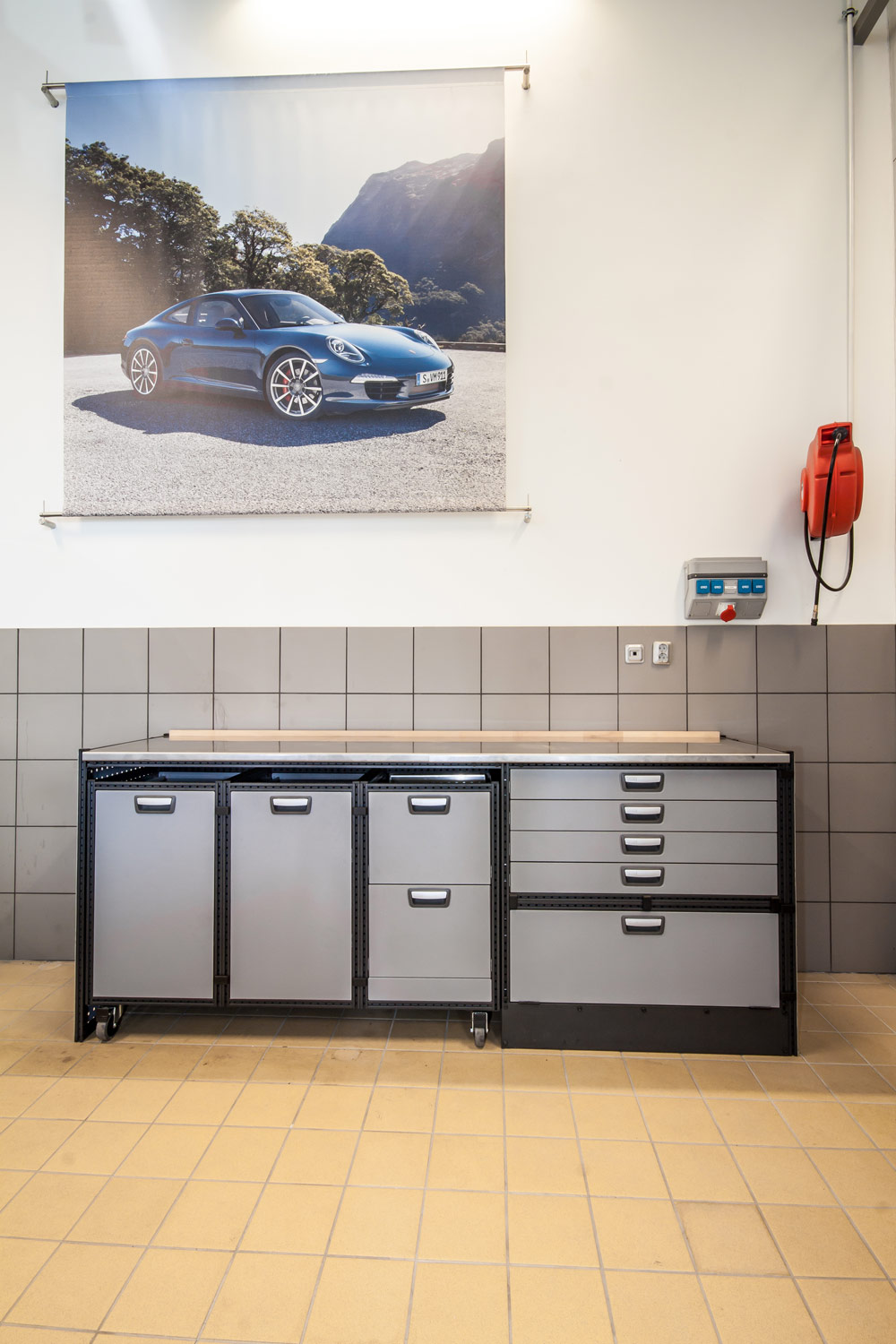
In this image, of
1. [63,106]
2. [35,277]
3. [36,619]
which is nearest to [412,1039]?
[36,619]

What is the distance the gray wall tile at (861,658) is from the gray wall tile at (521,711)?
1170 mm

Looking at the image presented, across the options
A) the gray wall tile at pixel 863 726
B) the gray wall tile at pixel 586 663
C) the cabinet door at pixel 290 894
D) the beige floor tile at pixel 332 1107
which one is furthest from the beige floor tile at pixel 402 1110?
the gray wall tile at pixel 863 726

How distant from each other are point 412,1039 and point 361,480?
210 cm

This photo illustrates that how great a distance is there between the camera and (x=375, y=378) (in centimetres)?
287

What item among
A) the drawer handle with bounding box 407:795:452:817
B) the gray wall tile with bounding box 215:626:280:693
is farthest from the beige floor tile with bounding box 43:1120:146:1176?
the gray wall tile with bounding box 215:626:280:693

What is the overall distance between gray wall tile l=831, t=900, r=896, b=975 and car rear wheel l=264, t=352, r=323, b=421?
117 inches

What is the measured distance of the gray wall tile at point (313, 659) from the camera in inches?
115

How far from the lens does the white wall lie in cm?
281

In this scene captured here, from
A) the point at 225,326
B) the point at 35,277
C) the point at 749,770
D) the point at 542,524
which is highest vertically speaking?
the point at 35,277

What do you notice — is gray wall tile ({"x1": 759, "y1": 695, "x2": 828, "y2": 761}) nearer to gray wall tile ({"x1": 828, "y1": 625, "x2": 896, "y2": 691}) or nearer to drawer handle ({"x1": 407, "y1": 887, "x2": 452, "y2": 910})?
gray wall tile ({"x1": 828, "y1": 625, "x2": 896, "y2": 691})

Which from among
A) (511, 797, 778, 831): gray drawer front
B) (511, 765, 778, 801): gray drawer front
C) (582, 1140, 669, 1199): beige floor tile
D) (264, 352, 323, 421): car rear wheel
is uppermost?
(264, 352, 323, 421): car rear wheel

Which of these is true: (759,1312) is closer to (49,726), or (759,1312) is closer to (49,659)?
(49,726)

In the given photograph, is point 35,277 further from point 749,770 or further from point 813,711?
point 813,711

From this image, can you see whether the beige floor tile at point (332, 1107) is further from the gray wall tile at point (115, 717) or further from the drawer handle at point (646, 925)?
the gray wall tile at point (115, 717)
